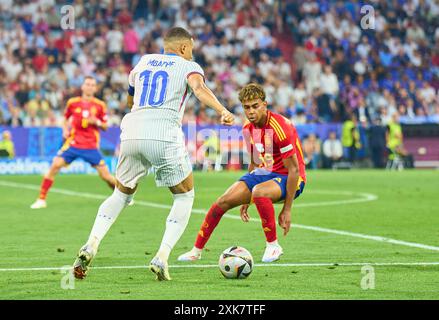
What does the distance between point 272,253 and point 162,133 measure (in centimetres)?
199

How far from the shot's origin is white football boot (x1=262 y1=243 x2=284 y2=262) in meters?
9.95

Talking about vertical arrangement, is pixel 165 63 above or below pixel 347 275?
above

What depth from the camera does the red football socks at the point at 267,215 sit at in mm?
10125

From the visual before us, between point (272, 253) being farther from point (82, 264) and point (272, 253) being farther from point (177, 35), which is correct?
point (177, 35)

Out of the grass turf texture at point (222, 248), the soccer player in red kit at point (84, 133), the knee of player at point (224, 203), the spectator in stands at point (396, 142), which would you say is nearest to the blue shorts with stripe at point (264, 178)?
the knee of player at point (224, 203)

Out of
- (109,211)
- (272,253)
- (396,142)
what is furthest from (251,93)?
(396,142)

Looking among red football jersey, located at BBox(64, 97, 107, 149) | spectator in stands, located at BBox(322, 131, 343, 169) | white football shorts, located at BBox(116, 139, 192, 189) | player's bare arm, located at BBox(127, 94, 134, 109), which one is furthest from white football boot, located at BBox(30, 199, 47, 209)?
spectator in stands, located at BBox(322, 131, 343, 169)

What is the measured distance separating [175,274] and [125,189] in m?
0.88

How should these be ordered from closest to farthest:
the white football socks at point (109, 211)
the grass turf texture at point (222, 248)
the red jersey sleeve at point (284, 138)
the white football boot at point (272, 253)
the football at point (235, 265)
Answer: the grass turf texture at point (222, 248)
the football at point (235, 265)
the white football socks at point (109, 211)
the red jersey sleeve at point (284, 138)
the white football boot at point (272, 253)

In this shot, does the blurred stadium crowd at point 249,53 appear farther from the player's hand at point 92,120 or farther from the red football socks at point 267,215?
the red football socks at point 267,215

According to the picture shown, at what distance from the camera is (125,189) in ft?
29.3

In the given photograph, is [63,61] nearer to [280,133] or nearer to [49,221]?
[49,221]

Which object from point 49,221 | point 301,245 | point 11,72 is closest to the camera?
point 301,245
